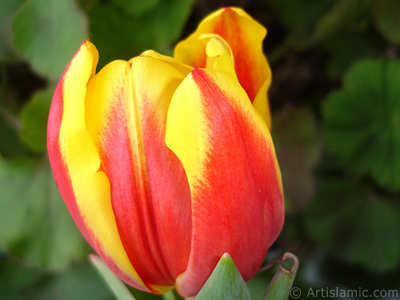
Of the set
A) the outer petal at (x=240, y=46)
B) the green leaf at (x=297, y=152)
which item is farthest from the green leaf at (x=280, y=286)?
the green leaf at (x=297, y=152)

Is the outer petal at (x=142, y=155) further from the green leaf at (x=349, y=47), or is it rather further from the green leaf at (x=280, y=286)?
the green leaf at (x=349, y=47)

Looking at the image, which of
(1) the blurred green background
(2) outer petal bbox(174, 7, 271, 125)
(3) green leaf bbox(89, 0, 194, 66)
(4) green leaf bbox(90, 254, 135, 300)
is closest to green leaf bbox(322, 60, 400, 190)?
(1) the blurred green background

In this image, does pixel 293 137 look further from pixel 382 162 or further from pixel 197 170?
pixel 197 170

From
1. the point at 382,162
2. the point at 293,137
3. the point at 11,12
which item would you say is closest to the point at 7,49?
the point at 11,12

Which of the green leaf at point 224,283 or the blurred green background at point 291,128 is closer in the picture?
the green leaf at point 224,283

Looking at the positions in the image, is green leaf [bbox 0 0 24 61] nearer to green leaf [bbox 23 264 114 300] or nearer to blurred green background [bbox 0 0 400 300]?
blurred green background [bbox 0 0 400 300]

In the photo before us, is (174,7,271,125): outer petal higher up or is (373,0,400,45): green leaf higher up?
(174,7,271,125): outer petal

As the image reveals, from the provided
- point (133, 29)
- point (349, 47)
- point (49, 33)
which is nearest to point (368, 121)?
point (349, 47)
